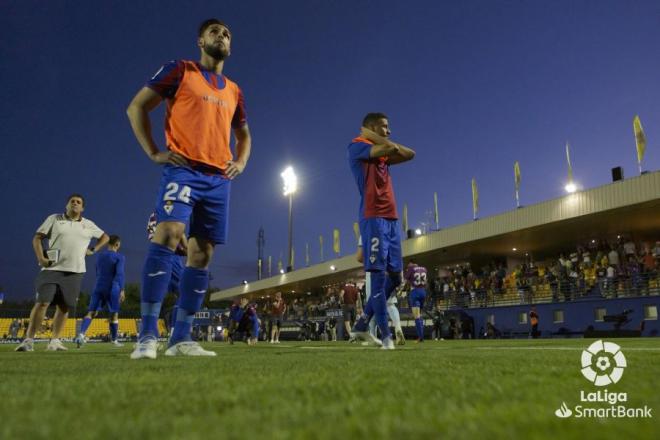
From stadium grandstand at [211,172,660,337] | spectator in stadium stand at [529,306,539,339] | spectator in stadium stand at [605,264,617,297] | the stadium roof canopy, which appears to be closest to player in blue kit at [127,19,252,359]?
stadium grandstand at [211,172,660,337]

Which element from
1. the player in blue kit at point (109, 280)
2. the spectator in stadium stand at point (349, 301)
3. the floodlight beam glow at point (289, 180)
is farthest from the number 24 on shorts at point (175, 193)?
the floodlight beam glow at point (289, 180)

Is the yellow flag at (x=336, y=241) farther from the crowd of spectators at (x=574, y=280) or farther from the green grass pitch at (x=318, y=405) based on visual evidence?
the green grass pitch at (x=318, y=405)

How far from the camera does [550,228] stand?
81.3 feet

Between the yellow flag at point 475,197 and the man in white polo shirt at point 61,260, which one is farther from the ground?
the yellow flag at point 475,197

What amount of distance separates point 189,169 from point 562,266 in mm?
21194

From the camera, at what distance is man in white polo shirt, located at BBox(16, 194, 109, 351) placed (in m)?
6.44

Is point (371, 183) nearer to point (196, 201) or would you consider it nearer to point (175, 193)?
point (196, 201)

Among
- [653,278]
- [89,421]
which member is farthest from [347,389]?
[653,278]

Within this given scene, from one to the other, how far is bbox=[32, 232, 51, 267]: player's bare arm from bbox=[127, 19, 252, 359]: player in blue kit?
11.0 feet

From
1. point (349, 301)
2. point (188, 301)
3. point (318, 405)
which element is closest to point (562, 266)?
point (349, 301)

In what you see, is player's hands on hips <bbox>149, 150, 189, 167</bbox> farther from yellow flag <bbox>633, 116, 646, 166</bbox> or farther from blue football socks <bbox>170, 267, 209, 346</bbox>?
yellow flag <bbox>633, 116, 646, 166</bbox>

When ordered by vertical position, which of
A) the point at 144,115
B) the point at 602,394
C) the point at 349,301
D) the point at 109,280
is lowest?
the point at 602,394

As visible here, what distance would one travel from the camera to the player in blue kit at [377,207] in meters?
5.06

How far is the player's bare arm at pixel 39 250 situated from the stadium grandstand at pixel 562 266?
1743 cm
